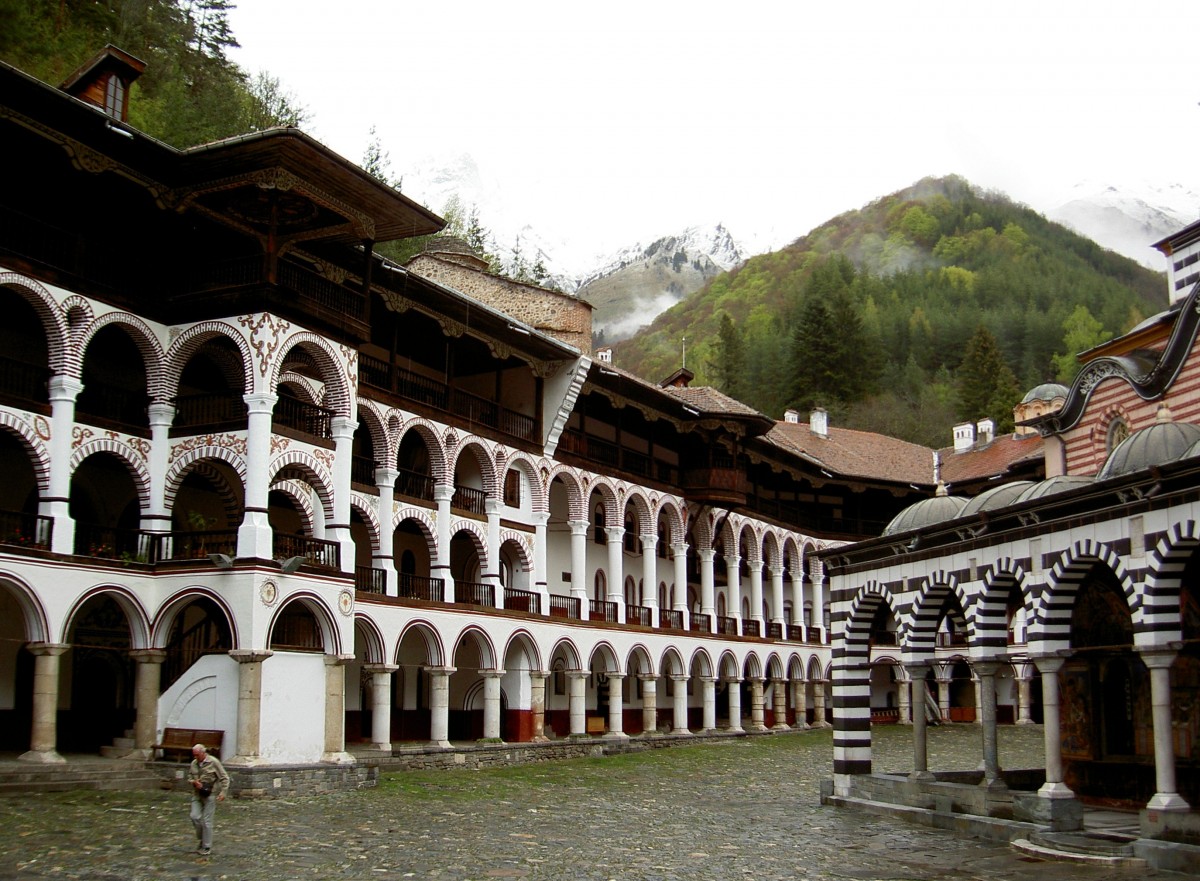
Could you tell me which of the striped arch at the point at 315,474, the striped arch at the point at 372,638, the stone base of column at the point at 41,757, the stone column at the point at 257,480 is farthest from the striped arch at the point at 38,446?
the striped arch at the point at 372,638

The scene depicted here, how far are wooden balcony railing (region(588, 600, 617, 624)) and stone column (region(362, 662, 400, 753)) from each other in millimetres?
8890

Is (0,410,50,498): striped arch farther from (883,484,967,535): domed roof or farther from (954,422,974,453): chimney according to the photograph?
(954,422,974,453): chimney

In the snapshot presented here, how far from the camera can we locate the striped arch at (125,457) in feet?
69.9

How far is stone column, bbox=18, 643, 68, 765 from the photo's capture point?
64.5 feet

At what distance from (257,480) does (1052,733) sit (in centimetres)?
1343

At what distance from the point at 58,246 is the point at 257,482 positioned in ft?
16.8

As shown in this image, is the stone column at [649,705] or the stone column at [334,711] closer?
the stone column at [334,711]

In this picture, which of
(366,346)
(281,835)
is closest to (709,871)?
(281,835)

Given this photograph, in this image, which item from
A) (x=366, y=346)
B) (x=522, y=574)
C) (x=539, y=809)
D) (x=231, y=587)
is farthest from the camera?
(x=522, y=574)

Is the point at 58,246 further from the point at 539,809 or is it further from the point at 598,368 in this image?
the point at 598,368

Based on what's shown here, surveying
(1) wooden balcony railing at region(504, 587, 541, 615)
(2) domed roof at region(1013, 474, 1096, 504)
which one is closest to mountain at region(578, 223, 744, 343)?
(1) wooden balcony railing at region(504, 587, 541, 615)

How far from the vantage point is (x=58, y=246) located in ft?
A: 70.8

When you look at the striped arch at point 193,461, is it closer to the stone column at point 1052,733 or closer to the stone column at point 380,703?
the stone column at point 380,703

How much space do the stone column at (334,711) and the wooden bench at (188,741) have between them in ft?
6.38
